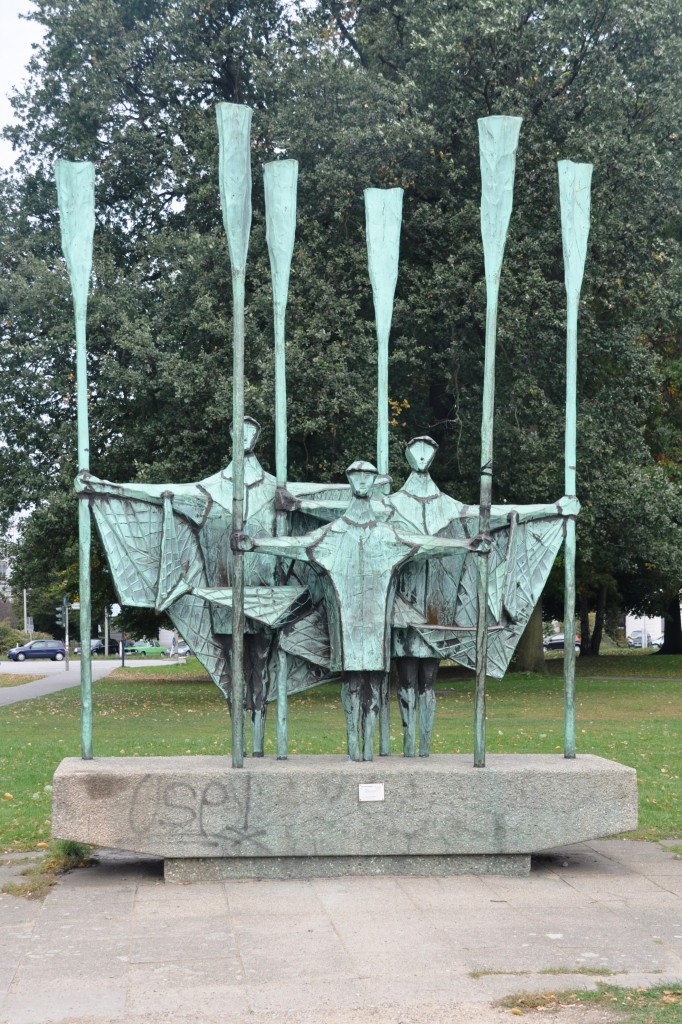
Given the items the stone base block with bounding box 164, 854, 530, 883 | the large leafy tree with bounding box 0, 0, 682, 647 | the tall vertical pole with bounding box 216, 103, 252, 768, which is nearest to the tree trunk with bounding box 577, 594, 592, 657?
the large leafy tree with bounding box 0, 0, 682, 647

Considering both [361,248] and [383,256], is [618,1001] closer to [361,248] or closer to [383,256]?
[383,256]

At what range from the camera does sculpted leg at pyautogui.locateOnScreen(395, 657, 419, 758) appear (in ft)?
31.7

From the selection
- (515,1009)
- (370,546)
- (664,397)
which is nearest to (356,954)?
(515,1009)

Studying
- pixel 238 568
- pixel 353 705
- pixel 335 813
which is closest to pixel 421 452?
pixel 238 568

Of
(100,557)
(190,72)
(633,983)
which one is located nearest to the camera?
(633,983)

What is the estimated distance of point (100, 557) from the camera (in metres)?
24.5

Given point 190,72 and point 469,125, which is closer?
point 469,125

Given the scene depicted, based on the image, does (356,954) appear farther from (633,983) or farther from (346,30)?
(346,30)

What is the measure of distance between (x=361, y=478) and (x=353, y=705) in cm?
164

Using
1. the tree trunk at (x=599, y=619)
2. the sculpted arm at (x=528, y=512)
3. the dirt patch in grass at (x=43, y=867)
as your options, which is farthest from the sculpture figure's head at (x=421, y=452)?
the tree trunk at (x=599, y=619)

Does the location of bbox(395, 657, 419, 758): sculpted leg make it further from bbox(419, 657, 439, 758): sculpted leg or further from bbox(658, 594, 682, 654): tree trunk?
bbox(658, 594, 682, 654): tree trunk

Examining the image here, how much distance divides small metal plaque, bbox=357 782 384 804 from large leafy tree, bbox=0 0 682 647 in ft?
36.3

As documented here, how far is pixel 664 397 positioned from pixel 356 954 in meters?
24.8

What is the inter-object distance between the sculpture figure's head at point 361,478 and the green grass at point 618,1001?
3.94 metres
